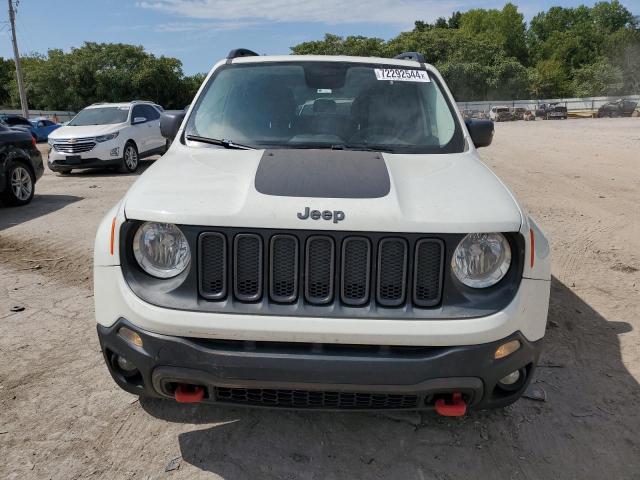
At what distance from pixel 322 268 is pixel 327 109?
160 centimetres

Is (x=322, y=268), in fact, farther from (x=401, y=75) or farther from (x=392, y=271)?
(x=401, y=75)

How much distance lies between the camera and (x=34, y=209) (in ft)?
29.6

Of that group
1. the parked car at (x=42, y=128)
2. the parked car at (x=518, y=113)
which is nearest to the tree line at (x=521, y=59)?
the parked car at (x=518, y=113)

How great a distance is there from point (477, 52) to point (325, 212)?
287 feet

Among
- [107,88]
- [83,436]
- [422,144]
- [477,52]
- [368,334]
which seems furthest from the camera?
[477,52]

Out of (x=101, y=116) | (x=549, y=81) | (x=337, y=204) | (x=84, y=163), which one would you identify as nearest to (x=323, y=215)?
(x=337, y=204)

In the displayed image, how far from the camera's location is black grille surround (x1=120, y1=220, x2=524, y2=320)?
7.63 feet

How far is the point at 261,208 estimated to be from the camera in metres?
2.34

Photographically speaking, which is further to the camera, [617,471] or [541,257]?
[617,471]

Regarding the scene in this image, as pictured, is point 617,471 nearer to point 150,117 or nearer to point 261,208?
point 261,208

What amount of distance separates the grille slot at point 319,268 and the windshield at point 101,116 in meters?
13.1

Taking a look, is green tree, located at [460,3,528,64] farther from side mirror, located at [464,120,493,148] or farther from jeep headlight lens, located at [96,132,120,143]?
side mirror, located at [464,120,493,148]

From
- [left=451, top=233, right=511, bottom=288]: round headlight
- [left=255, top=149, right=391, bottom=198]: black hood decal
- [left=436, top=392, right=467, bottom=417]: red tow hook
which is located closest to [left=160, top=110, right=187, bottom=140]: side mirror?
[left=255, top=149, right=391, bottom=198]: black hood decal

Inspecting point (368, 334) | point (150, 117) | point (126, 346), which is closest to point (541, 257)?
point (368, 334)
